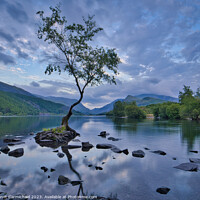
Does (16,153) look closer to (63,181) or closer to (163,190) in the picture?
(63,181)

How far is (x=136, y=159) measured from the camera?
1597 cm

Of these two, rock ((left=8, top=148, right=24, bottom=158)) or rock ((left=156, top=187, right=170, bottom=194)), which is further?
rock ((left=8, top=148, right=24, bottom=158))

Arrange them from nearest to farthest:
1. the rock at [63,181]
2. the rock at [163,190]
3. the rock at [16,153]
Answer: the rock at [163,190], the rock at [63,181], the rock at [16,153]

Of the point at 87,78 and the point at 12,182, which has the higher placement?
the point at 87,78

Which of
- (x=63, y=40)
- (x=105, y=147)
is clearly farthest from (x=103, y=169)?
(x=63, y=40)

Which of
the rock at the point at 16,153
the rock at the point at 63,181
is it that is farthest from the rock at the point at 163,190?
the rock at the point at 16,153

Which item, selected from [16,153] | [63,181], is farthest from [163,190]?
[16,153]

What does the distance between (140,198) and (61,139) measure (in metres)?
20.9

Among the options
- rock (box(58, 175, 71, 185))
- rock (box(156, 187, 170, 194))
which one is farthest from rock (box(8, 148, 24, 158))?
rock (box(156, 187, 170, 194))

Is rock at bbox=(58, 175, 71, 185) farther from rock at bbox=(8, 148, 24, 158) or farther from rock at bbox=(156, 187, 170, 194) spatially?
rock at bbox=(8, 148, 24, 158)

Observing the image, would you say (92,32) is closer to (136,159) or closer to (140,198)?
(136,159)

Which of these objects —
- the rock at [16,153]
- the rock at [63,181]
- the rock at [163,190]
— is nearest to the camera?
the rock at [163,190]

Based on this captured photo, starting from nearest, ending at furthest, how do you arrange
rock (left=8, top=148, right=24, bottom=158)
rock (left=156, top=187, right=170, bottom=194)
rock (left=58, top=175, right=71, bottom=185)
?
rock (left=156, top=187, right=170, bottom=194)
rock (left=58, top=175, right=71, bottom=185)
rock (left=8, top=148, right=24, bottom=158)

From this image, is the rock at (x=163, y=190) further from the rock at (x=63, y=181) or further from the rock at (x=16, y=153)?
the rock at (x=16, y=153)
